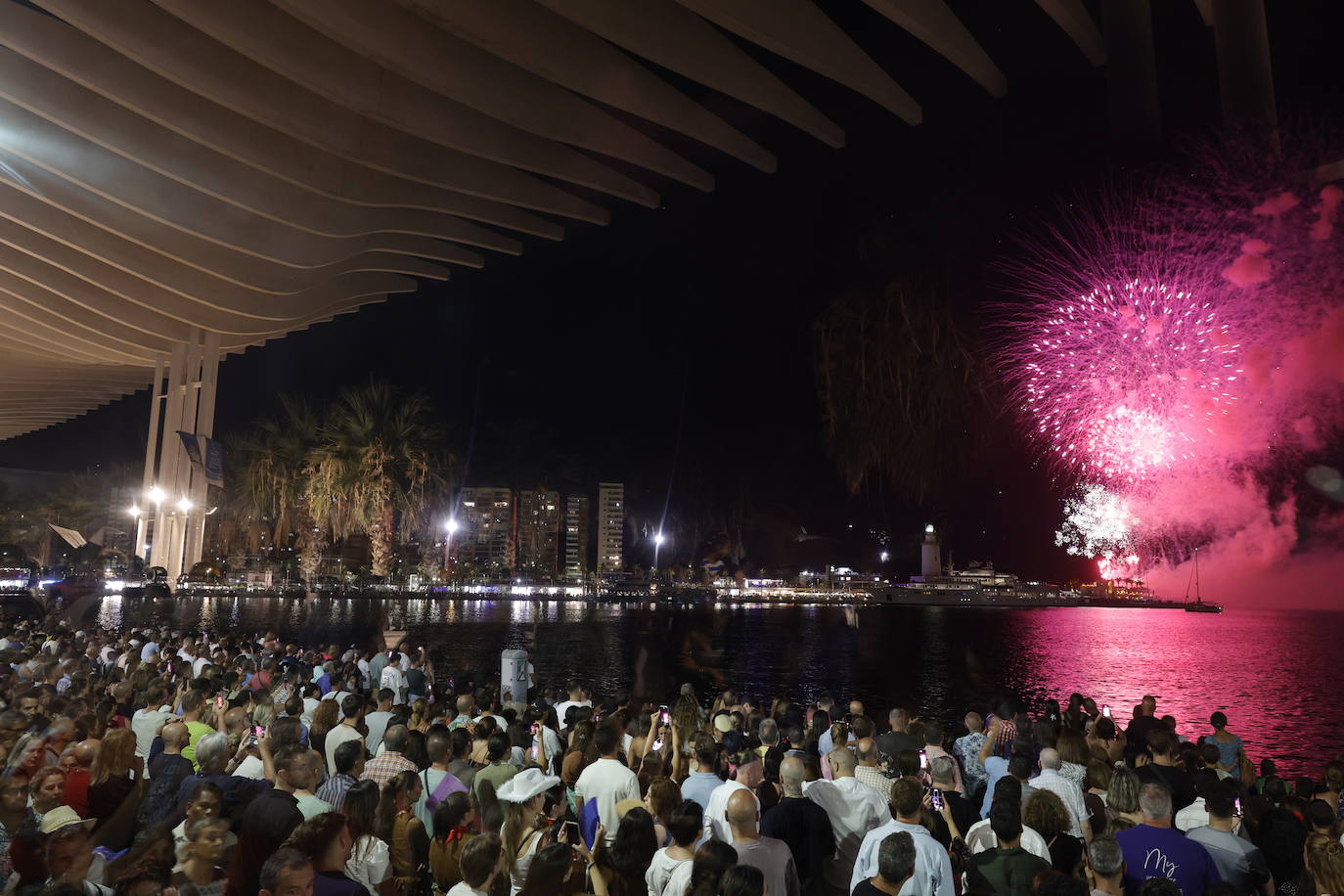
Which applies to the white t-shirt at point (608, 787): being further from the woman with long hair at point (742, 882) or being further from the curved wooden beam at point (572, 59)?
the curved wooden beam at point (572, 59)

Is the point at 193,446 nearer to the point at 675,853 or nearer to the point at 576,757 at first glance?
the point at 576,757

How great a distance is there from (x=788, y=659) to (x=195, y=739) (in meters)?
26.7

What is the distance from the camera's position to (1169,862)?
4.21m

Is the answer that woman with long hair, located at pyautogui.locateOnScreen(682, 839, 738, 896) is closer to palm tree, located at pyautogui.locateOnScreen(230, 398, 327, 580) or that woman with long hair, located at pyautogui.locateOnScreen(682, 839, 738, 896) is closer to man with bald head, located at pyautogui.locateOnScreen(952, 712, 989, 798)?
man with bald head, located at pyautogui.locateOnScreen(952, 712, 989, 798)

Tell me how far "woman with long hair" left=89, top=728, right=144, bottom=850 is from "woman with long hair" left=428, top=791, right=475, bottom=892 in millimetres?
1917

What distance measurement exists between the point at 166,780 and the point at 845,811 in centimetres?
404

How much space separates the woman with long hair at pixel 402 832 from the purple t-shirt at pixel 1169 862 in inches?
147

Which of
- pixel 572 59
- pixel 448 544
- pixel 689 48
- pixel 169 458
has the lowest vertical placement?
pixel 448 544

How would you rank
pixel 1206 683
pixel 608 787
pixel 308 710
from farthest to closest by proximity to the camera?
pixel 1206 683, pixel 308 710, pixel 608 787

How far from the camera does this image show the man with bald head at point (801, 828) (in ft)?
15.8

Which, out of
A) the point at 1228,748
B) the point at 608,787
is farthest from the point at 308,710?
the point at 1228,748

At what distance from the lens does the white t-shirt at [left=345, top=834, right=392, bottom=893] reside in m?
4.19

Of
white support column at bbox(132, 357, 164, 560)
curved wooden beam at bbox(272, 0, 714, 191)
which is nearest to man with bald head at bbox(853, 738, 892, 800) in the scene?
curved wooden beam at bbox(272, 0, 714, 191)

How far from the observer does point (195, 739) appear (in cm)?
666
